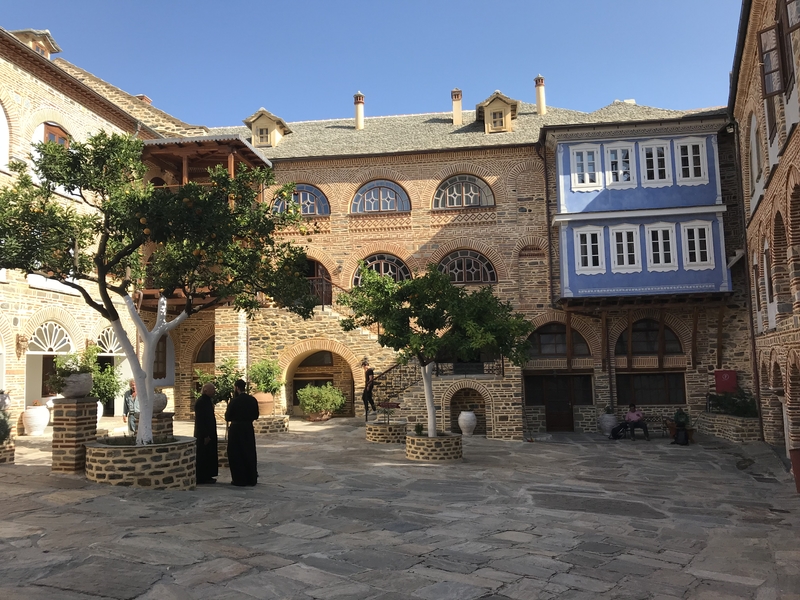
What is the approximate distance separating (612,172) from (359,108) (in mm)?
9896

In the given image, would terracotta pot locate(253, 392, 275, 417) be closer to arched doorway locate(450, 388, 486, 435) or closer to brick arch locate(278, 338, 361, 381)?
brick arch locate(278, 338, 361, 381)

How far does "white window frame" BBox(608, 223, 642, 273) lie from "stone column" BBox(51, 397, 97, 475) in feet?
49.8

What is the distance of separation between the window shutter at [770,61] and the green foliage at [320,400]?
13.9 meters

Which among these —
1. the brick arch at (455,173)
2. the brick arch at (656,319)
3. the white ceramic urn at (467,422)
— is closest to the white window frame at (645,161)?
the brick arch at (656,319)

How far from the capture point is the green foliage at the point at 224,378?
16.9m

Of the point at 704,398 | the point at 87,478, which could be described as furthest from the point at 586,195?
the point at 87,478

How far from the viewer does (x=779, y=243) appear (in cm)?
1341

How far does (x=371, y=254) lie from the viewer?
22375mm

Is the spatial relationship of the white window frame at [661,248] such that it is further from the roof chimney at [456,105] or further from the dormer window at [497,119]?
the roof chimney at [456,105]

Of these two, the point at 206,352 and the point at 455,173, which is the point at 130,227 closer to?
the point at 206,352

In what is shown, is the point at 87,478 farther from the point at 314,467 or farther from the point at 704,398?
the point at 704,398

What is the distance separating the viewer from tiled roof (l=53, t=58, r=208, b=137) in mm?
22344

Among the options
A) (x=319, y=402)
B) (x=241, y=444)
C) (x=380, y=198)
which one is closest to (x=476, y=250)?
(x=380, y=198)

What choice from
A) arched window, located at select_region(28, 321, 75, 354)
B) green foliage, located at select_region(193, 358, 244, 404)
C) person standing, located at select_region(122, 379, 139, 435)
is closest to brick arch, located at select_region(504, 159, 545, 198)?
green foliage, located at select_region(193, 358, 244, 404)
